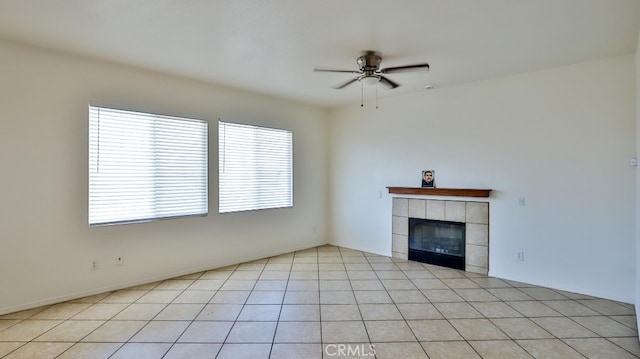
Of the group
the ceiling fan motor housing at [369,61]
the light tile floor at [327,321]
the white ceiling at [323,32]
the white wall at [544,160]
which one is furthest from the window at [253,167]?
the ceiling fan motor housing at [369,61]

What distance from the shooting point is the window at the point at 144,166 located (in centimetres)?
367

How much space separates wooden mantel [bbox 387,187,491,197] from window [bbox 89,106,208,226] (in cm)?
301

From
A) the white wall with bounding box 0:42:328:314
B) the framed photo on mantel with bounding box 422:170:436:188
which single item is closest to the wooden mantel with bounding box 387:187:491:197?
the framed photo on mantel with bounding box 422:170:436:188

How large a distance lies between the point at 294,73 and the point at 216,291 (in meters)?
2.85

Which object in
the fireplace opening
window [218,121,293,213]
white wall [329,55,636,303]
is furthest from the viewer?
window [218,121,293,213]

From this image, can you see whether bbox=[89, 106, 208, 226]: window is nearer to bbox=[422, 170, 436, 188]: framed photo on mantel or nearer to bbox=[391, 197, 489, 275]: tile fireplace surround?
bbox=[391, 197, 489, 275]: tile fireplace surround

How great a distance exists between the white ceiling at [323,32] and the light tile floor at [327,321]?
2674 mm

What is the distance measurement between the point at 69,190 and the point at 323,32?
3.17m

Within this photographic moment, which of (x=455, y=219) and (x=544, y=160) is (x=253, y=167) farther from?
(x=544, y=160)

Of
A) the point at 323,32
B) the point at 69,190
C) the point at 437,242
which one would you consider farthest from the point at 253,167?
the point at 437,242

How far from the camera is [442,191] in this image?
4.75 m

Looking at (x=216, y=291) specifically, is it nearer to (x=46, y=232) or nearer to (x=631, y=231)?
(x=46, y=232)

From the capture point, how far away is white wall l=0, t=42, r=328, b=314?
3.17m

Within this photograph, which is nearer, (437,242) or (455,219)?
(455,219)
